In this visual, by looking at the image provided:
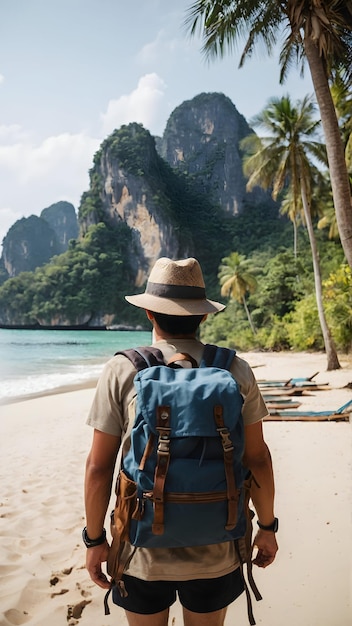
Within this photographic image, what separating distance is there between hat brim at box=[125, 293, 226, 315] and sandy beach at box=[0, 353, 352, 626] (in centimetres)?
170

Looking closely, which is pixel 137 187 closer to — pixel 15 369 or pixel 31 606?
pixel 15 369

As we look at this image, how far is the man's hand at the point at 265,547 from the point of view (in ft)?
4.86

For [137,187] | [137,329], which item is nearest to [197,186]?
[137,187]

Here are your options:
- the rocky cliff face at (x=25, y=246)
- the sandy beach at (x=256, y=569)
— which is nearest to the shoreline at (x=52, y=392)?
the sandy beach at (x=256, y=569)

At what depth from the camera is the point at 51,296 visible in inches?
3524

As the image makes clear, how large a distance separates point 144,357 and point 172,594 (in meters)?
0.73

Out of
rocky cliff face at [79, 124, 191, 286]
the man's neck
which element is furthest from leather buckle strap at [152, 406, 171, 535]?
rocky cliff face at [79, 124, 191, 286]

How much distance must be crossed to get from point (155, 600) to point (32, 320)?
94616 mm

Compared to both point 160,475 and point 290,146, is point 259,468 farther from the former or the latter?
point 290,146

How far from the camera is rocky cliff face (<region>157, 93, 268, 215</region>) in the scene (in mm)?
100375

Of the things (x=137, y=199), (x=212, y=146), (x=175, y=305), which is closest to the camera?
(x=175, y=305)

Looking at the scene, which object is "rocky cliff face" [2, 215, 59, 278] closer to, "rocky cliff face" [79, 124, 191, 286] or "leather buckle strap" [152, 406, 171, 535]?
"rocky cliff face" [79, 124, 191, 286]

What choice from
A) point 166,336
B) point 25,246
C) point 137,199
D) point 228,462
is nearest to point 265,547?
point 228,462

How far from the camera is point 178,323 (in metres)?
1.41
